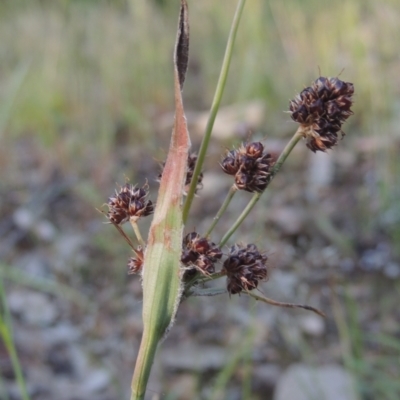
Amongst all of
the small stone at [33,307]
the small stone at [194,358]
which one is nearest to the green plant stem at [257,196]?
the small stone at [194,358]

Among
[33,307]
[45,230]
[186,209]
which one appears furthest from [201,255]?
[45,230]

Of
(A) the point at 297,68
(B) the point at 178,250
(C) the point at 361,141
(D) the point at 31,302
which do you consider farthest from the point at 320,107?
(A) the point at 297,68

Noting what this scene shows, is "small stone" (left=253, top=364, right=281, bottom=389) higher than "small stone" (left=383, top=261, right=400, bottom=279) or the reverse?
the reverse

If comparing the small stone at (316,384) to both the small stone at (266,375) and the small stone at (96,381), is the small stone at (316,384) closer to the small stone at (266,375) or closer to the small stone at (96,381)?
the small stone at (266,375)

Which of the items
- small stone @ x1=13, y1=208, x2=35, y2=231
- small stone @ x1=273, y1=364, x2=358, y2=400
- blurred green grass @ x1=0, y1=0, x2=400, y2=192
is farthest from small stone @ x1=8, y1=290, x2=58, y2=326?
blurred green grass @ x1=0, y1=0, x2=400, y2=192

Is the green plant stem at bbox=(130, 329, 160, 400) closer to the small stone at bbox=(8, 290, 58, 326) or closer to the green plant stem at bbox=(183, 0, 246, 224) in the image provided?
the green plant stem at bbox=(183, 0, 246, 224)

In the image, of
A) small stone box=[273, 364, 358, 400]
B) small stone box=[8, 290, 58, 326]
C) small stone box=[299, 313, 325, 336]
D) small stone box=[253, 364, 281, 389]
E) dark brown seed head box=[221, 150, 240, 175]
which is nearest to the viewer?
dark brown seed head box=[221, 150, 240, 175]

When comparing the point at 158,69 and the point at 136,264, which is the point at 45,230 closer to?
the point at 158,69

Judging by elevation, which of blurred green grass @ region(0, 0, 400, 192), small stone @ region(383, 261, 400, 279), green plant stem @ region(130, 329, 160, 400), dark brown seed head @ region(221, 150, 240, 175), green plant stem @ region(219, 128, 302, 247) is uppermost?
blurred green grass @ region(0, 0, 400, 192)
